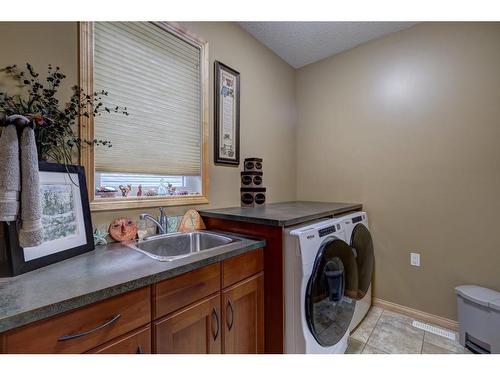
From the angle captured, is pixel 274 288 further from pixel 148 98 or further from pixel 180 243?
pixel 148 98

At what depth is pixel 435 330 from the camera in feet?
6.38

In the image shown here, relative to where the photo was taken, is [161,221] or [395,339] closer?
[161,221]

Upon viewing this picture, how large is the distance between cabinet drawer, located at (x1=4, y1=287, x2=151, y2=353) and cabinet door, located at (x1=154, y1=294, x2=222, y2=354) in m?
0.11

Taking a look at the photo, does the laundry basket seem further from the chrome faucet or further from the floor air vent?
the chrome faucet

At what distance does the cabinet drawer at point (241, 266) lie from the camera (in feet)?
4.06

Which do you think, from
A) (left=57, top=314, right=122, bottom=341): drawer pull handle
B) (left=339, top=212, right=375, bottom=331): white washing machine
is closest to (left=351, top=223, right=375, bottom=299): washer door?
(left=339, top=212, right=375, bottom=331): white washing machine

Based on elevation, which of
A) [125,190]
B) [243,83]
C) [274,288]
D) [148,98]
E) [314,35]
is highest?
[314,35]

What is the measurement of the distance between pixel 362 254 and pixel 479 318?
2.65 feet

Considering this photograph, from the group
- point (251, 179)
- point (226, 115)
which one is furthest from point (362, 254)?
point (226, 115)

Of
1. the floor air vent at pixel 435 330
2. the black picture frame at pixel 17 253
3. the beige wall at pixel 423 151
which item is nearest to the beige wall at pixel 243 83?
the black picture frame at pixel 17 253

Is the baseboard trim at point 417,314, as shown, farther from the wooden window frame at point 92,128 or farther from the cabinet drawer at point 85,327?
the cabinet drawer at point 85,327

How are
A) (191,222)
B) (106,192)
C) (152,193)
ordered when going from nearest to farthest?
(106,192) → (152,193) → (191,222)
